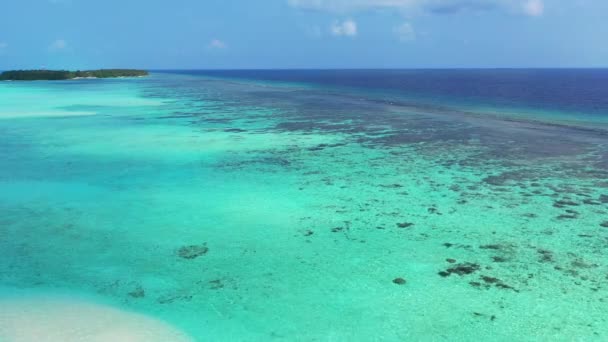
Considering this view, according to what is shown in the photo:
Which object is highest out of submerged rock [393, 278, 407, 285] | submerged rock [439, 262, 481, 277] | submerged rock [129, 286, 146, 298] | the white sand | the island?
the island

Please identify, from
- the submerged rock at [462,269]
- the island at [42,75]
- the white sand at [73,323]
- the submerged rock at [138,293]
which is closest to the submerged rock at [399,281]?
the submerged rock at [462,269]

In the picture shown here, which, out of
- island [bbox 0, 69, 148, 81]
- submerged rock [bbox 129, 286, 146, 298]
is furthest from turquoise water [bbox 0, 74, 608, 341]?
island [bbox 0, 69, 148, 81]

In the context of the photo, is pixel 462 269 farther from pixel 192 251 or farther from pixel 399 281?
pixel 192 251

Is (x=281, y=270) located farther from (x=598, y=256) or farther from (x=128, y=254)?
(x=598, y=256)

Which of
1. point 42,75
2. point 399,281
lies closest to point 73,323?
point 399,281

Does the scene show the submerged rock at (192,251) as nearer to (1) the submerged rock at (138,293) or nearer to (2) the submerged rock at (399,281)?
(1) the submerged rock at (138,293)

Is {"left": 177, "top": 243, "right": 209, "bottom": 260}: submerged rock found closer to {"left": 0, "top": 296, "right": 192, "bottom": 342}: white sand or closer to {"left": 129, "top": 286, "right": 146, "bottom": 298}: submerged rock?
{"left": 129, "top": 286, "right": 146, "bottom": 298}: submerged rock
